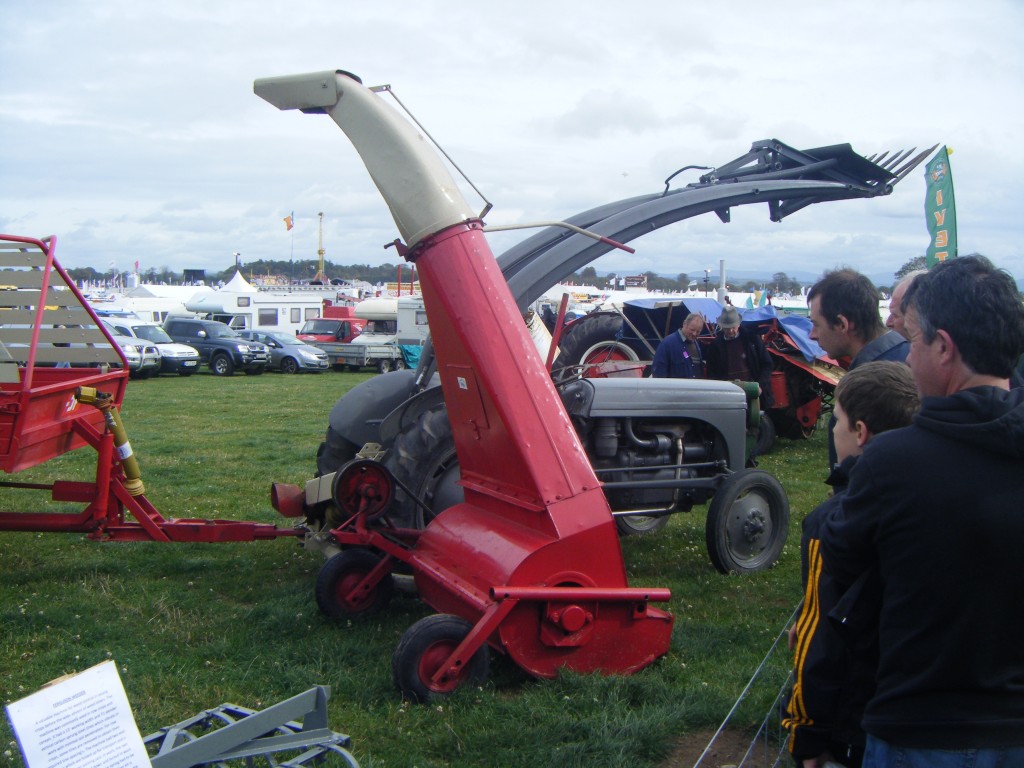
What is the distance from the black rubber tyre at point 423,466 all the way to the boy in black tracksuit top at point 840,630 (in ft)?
10.6

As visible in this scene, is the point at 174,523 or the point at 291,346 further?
the point at 291,346

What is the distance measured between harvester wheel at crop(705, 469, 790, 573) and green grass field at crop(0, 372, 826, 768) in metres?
0.15

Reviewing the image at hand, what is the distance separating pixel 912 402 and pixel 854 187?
634cm

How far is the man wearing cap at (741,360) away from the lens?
35.3ft

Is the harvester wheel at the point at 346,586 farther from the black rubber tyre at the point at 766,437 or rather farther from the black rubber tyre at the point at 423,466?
the black rubber tyre at the point at 766,437

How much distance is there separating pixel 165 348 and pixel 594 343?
16523 mm

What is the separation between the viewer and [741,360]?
1088 cm

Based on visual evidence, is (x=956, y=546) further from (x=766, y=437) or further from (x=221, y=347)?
(x=221, y=347)

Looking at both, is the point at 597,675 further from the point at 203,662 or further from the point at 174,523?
the point at 174,523

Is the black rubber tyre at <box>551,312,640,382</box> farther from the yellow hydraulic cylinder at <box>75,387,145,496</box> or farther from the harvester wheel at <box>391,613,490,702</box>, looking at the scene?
the harvester wheel at <box>391,613,490,702</box>

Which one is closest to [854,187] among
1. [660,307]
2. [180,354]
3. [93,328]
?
[660,307]

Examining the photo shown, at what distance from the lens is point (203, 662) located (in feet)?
14.9

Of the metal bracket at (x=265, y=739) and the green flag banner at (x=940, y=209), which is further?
the green flag banner at (x=940, y=209)

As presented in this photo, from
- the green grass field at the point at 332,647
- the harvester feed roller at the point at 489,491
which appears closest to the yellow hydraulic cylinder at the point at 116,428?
the green grass field at the point at 332,647
